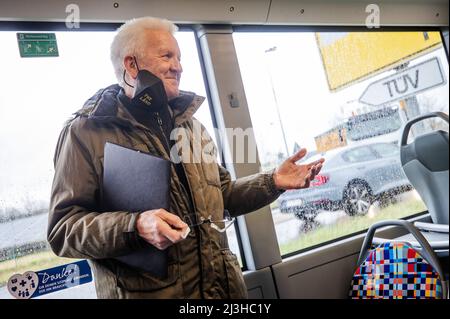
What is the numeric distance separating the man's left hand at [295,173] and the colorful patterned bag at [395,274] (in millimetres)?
341

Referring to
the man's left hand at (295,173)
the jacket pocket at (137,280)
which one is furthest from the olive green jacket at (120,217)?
the man's left hand at (295,173)

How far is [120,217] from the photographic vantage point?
804 millimetres

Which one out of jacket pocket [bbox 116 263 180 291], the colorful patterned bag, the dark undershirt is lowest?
the colorful patterned bag

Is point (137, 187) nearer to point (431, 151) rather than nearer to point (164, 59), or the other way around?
point (164, 59)

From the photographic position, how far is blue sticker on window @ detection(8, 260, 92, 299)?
3.50ft

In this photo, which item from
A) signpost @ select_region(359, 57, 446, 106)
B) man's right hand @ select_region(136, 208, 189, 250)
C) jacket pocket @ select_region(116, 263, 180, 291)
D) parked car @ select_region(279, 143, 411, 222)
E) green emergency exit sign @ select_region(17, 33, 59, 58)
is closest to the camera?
man's right hand @ select_region(136, 208, 189, 250)

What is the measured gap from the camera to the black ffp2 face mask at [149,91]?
0.98 metres

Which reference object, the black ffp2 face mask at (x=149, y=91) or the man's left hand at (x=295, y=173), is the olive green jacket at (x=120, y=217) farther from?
the man's left hand at (x=295, y=173)

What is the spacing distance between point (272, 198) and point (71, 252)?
630 mm

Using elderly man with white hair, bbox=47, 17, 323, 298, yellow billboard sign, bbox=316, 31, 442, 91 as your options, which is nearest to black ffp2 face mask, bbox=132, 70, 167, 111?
elderly man with white hair, bbox=47, 17, 323, 298

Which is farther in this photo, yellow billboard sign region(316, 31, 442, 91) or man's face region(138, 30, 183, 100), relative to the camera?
Result: yellow billboard sign region(316, 31, 442, 91)

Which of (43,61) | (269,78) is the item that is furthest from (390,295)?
(43,61)

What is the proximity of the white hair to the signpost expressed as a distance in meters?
0.95

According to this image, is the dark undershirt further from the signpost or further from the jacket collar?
the signpost
